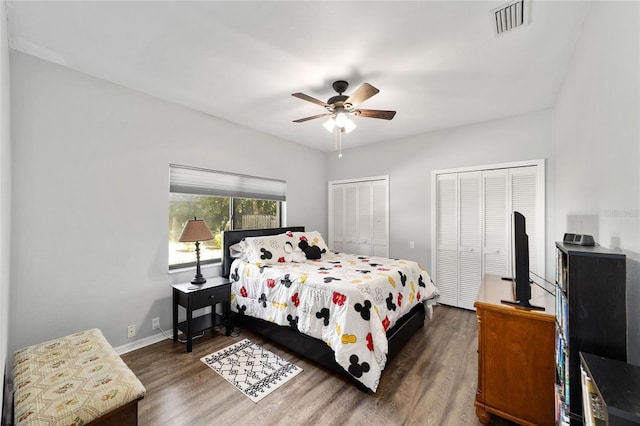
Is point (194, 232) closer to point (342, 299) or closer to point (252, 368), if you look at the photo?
point (252, 368)

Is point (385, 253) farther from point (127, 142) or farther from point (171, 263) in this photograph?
point (127, 142)

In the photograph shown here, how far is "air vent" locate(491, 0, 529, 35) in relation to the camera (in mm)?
1635

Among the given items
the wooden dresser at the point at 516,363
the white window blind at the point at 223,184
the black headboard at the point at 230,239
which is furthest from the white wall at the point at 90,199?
the wooden dresser at the point at 516,363

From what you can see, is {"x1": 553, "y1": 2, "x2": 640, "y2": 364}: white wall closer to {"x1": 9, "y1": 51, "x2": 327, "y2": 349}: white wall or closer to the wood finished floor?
the wood finished floor

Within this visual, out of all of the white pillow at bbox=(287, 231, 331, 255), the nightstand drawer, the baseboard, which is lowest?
the baseboard

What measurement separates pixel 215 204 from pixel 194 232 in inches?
31.5

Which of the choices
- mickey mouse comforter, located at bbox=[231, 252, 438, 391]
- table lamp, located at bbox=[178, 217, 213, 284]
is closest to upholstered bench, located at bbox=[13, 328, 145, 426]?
table lamp, located at bbox=[178, 217, 213, 284]

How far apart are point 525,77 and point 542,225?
1802mm

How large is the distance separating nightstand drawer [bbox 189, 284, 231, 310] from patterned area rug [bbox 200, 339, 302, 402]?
494mm

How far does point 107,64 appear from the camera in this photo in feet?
7.48

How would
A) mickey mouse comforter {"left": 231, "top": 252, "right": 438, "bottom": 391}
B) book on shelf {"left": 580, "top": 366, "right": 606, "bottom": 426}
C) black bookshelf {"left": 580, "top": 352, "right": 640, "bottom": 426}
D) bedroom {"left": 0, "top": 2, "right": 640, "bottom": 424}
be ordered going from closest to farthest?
black bookshelf {"left": 580, "top": 352, "right": 640, "bottom": 426}, book on shelf {"left": 580, "top": 366, "right": 606, "bottom": 426}, bedroom {"left": 0, "top": 2, "right": 640, "bottom": 424}, mickey mouse comforter {"left": 231, "top": 252, "right": 438, "bottom": 391}

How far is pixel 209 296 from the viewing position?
2.81 m

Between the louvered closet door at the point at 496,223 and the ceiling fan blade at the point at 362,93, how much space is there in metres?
2.39

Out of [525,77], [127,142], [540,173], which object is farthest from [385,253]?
[127,142]
